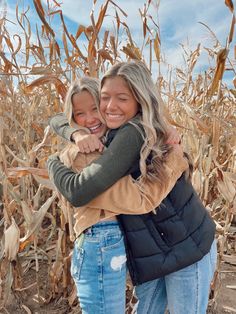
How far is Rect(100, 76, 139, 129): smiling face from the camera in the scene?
1144 millimetres

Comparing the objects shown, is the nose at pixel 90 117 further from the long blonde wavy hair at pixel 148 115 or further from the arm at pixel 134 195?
the arm at pixel 134 195

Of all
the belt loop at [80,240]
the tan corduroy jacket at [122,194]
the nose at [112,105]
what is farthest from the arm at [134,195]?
the nose at [112,105]

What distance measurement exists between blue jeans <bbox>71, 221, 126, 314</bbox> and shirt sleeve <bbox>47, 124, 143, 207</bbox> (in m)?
0.13

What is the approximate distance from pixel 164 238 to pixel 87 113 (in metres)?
0.48

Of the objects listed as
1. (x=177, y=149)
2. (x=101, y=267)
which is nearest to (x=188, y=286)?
(x=101, y=267)

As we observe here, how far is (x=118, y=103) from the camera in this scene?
1.15m

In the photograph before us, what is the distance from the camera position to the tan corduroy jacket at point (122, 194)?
1082mm

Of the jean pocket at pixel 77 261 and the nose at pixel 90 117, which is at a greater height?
the nose at pixel 90 117

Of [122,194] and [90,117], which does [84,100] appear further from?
[122,194]

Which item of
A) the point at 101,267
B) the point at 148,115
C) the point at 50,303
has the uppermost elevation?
the point at 148,115

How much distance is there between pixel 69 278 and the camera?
1.92 m

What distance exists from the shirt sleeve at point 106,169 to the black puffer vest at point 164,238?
8cm

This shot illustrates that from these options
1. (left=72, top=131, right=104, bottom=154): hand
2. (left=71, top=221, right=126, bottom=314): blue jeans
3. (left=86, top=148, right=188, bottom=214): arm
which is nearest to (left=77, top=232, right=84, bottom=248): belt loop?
(left=71, top=221, right=126, bottom=314): blue jeans

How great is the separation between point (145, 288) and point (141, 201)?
44 centimetres
